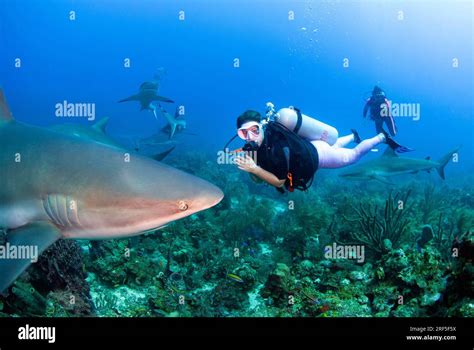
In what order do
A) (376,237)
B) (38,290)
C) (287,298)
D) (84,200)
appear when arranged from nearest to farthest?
(84,200) → (38,290) → (287,298) → (376,237)

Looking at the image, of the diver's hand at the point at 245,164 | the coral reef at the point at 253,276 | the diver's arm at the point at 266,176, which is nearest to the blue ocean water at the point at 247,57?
the coral reef at the point at 253,276

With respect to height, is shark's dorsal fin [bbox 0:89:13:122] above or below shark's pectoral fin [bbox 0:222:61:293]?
above

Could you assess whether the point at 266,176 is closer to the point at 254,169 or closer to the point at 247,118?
the point at 254,169

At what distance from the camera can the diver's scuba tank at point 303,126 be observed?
5.07 meters

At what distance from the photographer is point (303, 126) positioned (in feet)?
17.1

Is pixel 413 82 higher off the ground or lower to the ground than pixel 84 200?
higher

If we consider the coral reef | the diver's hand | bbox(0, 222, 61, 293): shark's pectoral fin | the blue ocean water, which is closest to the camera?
bbox(0, 222, 61, 293): shark's pectoral fin

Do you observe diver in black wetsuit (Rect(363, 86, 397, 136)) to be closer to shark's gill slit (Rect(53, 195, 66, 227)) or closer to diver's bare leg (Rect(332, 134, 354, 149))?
diver's bare leg (Rect(332, 134, 354, 149))

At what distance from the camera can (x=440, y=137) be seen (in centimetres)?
15475

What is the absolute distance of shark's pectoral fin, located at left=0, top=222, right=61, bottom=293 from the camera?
7.66 feet

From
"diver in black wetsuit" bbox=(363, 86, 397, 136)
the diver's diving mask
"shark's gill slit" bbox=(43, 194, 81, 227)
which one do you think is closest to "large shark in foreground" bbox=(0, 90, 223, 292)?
"shark's gill slit" bbox=(43, 194, 81, 227)

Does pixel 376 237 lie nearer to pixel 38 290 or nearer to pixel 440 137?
pixel 38 290

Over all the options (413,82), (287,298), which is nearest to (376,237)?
(287,298)
